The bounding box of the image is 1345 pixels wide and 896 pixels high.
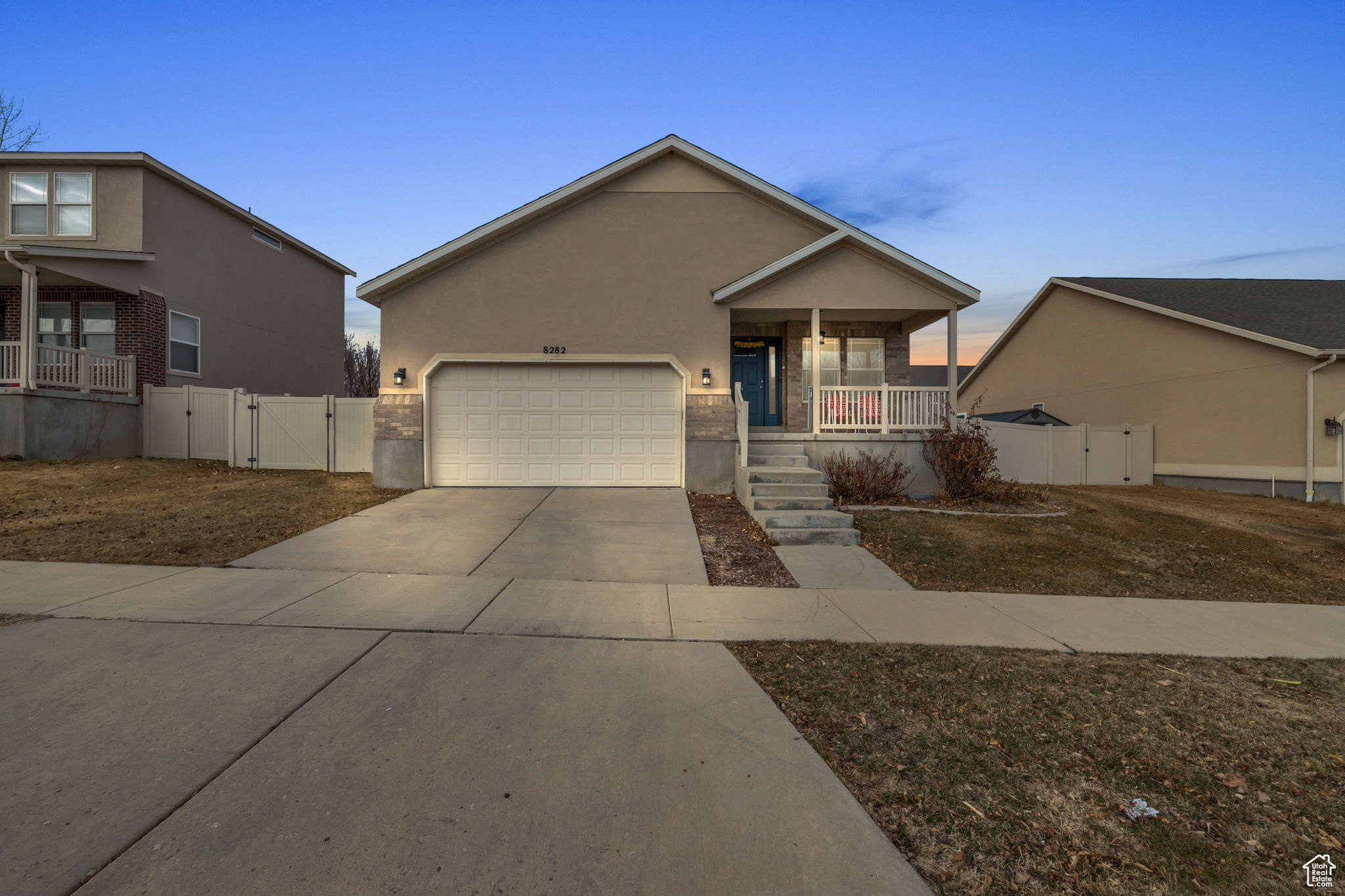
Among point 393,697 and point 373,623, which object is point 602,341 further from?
point 393,697

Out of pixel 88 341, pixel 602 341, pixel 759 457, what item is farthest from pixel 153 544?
pixel 88 341

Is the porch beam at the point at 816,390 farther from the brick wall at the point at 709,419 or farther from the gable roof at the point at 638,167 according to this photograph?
the brick wall at the point at 709,419

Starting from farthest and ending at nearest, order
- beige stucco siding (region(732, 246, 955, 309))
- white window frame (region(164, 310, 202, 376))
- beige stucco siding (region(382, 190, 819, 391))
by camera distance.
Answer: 1. white window frame (region(164, 310, 202, 376))
2. beige stucco siding (region(732, 246, 955, 309))
3. beige stucco siding (region(382, 190, 819, 391))

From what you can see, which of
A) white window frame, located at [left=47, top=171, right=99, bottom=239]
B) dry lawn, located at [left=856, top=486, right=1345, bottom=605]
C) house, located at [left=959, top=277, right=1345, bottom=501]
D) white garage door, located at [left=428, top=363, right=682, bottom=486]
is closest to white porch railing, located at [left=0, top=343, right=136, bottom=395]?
white window frame, located at [left=47, top=171, right=99, bottom=239]

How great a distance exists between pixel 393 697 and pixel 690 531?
18.1ft

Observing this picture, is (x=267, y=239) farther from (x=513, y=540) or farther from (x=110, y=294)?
(x=513, y=540)

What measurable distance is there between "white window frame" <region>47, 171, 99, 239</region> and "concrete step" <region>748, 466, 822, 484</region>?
56.6 feet

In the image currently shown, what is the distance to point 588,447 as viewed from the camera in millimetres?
12031

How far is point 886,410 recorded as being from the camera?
1223 cm

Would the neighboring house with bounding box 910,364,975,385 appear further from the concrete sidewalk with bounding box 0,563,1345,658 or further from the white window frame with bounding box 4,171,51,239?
the white window frame with bounding box 4,171,51,239

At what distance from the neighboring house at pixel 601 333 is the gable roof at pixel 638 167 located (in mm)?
30

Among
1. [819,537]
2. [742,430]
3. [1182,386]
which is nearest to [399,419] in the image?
[742,430]

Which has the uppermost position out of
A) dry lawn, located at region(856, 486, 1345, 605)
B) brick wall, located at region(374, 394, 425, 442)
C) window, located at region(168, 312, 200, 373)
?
window, located at region(168, 312, 200, 373)

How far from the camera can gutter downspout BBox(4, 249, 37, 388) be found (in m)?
13.3
